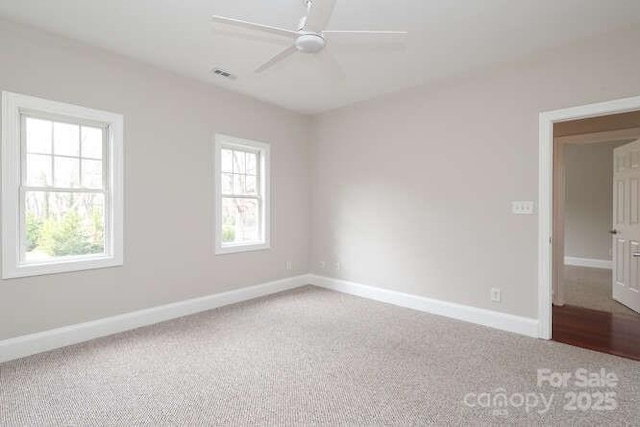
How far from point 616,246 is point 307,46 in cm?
481

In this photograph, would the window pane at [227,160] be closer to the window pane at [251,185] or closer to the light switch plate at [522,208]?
the window pane at [251,185]

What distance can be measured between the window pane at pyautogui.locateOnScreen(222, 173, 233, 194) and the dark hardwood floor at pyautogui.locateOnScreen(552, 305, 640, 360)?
399 cm

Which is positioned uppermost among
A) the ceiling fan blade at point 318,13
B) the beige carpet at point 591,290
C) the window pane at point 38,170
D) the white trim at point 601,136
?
the ceiling fan blade at point 318,13

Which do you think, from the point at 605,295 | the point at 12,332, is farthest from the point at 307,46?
the point at 605,295

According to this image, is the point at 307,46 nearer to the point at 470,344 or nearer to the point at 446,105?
the point at 446,105

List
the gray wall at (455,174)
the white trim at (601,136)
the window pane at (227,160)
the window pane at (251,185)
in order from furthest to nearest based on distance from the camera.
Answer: the window pane at (251,185)
the window pane at (227,160)
the white trim at (601,136)
the gray wall at (455,174)

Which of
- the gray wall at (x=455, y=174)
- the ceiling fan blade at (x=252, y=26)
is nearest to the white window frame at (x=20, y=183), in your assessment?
the ceiling fan blade at (x=252, y=26)

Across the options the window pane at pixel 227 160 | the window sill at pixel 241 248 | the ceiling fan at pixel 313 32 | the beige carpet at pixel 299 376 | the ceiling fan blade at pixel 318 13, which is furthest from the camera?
the window pane at pixel 227 160

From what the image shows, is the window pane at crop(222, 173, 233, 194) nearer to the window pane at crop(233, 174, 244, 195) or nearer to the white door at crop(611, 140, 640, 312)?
the window pane at crop(233, 174, 244, 195)

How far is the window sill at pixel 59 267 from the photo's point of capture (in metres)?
2.74

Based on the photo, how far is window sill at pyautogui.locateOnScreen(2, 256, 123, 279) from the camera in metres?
2.74

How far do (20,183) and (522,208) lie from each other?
15.1 feet

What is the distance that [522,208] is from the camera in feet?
10.8

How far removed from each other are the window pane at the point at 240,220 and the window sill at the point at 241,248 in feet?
0.41
